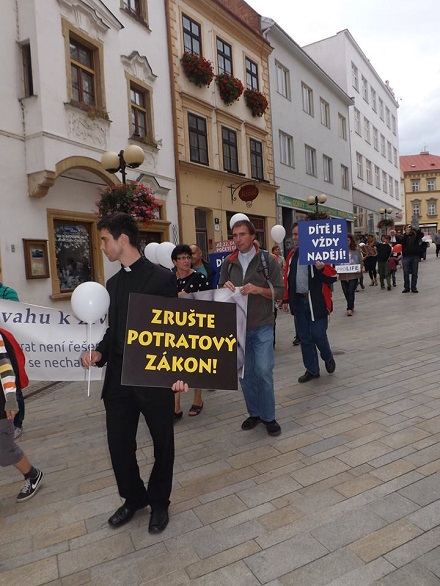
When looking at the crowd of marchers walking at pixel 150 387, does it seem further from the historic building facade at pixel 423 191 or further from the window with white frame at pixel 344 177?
the historic building facade at pixel 423 191

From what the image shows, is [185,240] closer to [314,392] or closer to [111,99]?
[111,99]

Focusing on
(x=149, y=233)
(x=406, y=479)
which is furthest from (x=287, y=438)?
(x=149, y=233)

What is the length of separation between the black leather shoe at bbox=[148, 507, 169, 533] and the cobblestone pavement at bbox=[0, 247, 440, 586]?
5 centimetres

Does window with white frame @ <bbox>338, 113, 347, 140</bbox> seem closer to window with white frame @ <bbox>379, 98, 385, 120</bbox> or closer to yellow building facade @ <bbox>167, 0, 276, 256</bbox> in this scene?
yellow building facade @ <bbox>167, 0, 276, 256</bbox>

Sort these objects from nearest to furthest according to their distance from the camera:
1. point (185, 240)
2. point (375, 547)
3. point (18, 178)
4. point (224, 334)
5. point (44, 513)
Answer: point (375, 547)
point (224, 334)
point (44, 513)
point (18, 178)
point (185, 240)

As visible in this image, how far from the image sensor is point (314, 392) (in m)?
5.19

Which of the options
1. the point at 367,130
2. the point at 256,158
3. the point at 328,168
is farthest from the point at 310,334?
the point at 367,130

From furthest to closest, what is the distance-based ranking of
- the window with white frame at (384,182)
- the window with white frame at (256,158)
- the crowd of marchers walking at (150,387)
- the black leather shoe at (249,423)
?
the window with white frame at (384,182)
the window with white frame at (256,158)
the black leather shoe at (249,423)
the crowd of marchers walking at (150,387)

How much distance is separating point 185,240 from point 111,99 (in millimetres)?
4855

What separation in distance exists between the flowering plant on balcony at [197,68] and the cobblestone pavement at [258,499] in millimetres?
12738

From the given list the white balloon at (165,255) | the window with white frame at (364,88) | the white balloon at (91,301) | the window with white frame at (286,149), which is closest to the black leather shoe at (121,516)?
the white balloon at (91,301)

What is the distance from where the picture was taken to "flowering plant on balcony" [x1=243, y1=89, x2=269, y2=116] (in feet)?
59.0

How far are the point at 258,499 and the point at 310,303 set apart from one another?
2.92m

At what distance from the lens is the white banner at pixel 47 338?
4.48 metres
